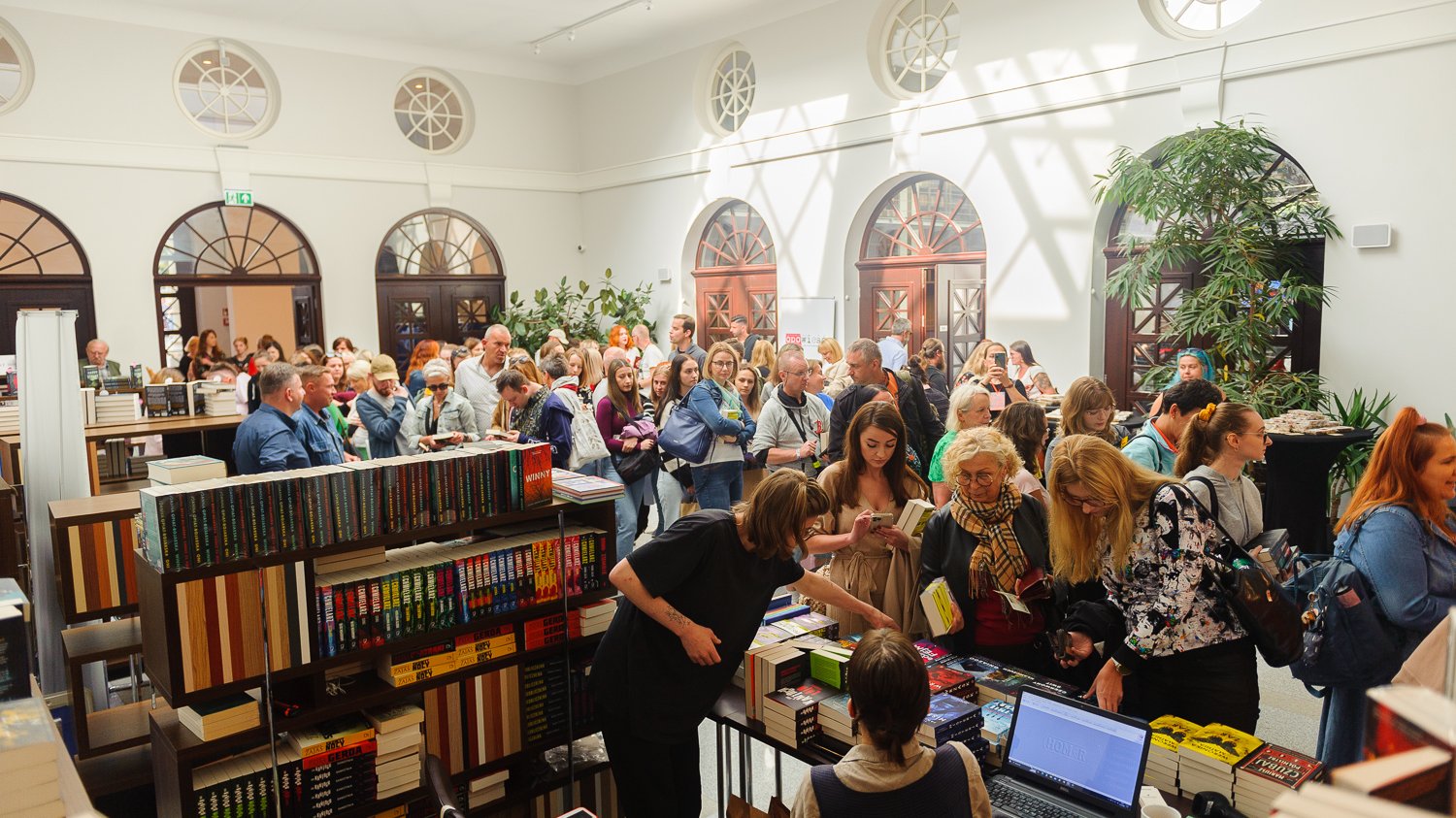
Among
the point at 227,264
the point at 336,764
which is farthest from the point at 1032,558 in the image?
the point at 227,264

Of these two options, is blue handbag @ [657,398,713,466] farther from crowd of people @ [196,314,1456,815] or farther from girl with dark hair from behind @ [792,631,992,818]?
girl with dark hair from behind @ [792,631,992,818]

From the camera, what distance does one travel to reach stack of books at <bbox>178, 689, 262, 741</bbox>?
294cm

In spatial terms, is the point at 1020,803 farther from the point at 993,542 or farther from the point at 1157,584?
the point at 993,542

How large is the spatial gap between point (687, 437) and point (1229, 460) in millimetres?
3304

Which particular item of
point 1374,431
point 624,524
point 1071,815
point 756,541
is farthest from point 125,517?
point 1374,431

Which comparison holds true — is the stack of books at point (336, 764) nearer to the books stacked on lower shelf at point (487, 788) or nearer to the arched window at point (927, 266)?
the books stacked on lower shelf at point (487, 788)

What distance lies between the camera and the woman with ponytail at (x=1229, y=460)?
3609 millimetres

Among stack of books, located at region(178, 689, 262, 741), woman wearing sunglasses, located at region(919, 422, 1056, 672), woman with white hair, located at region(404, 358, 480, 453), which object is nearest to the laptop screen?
woman wearing sunglasses, located at region(919, 422, 1056, 672)

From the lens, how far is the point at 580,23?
1234cm

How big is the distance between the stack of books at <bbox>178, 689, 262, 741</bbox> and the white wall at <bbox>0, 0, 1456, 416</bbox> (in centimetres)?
776

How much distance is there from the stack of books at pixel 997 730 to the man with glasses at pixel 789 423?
3.26 metres

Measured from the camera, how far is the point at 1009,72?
9.33 metres

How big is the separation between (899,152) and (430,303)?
725 cm

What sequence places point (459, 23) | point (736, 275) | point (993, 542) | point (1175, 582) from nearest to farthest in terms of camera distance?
point (1175, 582) → point (993, 542) → point (459, 23) → point (736, 275)
